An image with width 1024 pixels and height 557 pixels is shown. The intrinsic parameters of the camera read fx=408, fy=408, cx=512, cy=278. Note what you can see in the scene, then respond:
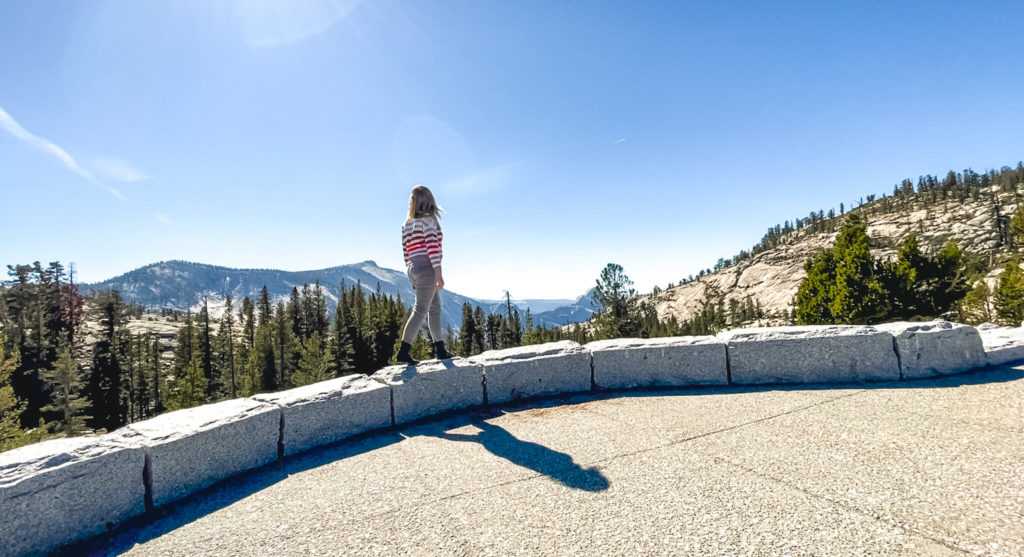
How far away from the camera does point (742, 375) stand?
643 cm

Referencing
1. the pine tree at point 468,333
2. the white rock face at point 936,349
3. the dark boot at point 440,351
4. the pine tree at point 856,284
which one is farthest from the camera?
the pine tree at point 468,333

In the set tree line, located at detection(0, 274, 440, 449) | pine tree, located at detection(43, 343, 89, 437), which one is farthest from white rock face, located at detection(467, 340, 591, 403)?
pine tree, located at detection(43, 343, 89, 437)

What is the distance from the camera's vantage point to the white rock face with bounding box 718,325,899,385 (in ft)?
20.2

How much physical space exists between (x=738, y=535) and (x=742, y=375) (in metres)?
4.50

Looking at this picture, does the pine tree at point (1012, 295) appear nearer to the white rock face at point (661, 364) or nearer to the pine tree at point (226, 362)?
the white rock face at point (661, 364)

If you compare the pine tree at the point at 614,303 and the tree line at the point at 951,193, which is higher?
the tree line at the point at 951,193

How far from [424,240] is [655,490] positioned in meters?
4.24

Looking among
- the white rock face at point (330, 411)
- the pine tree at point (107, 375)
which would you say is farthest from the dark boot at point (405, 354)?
the pine tree at point (107, 375)

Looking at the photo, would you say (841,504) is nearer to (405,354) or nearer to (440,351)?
(440,351)

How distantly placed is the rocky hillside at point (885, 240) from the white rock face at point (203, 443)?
119662mm

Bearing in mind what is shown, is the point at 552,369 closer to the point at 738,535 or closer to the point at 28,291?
the point at 738,535

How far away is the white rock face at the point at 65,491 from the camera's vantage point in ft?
9.23

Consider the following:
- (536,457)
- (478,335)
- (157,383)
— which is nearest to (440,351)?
(536,457)

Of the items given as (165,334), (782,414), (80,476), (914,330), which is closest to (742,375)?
(782,414)
